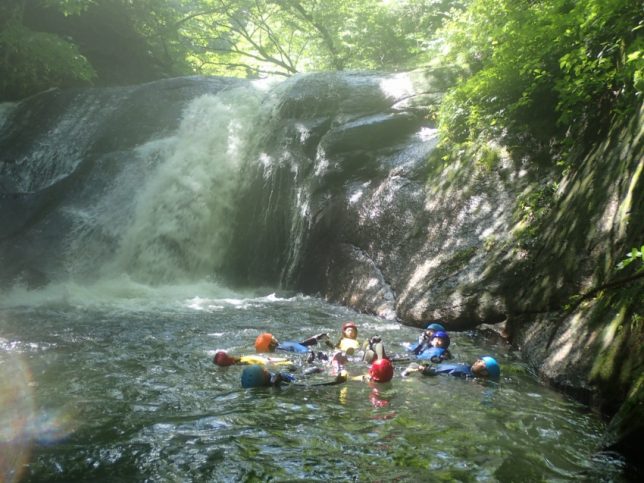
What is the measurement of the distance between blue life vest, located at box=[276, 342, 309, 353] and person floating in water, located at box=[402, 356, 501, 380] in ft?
4.08

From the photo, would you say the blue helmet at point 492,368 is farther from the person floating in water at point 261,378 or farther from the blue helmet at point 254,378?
the blue helmet at point 254,378

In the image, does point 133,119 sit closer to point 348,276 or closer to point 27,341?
point 348,276

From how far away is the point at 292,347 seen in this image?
5793 mm

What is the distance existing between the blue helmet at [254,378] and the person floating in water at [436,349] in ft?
6.03

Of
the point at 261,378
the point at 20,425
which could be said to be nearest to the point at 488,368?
the point at 261,378

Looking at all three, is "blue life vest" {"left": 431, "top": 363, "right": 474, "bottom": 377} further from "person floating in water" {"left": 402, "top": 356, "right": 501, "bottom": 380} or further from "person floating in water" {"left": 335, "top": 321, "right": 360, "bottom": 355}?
"person floating in water" {"left": 335, "top": 321, "right": 360, "bottom": 355}

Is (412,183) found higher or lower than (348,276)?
higher

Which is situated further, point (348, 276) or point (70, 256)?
point (70, 256)

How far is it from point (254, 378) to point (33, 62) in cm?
1418

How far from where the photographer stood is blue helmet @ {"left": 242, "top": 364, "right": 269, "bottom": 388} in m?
4.46

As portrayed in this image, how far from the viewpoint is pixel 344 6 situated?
1964 cm

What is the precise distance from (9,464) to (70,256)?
30.2 ft

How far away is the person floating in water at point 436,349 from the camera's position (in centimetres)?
537

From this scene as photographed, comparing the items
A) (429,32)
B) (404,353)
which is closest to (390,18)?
(429,32)
